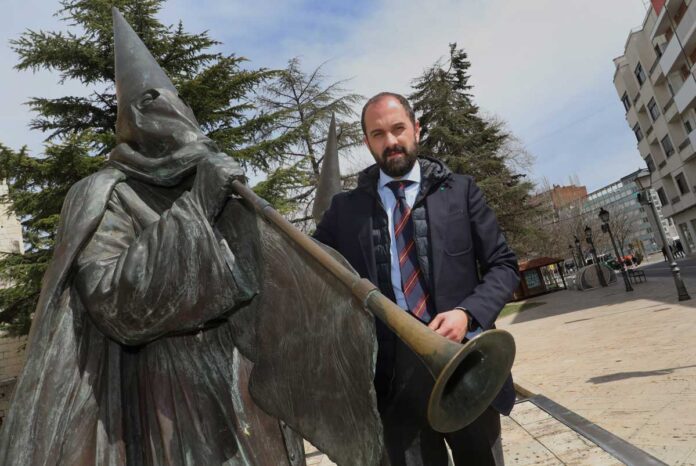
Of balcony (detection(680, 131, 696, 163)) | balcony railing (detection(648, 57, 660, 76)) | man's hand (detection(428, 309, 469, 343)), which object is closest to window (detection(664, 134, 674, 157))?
balcony (detection(680, 131, 696, 163))

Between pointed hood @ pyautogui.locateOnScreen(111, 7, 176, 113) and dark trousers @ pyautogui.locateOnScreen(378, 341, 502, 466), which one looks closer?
pointed hood @ pyautogui.locateOnScreen(111, 7, 176, 113)

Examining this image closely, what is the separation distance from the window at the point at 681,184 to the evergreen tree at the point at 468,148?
1923cm

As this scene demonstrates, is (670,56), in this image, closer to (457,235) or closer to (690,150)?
(690,150)

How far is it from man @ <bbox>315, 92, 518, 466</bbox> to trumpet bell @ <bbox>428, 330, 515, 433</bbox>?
387mm

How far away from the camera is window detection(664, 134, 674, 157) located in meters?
39.4

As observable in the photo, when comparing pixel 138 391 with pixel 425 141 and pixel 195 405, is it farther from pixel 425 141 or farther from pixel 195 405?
pixel 425 141

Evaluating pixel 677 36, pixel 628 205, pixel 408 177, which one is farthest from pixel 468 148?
pixel 628 205

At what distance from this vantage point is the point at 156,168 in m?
1.68

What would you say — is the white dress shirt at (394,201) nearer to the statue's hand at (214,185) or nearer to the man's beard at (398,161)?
the man's beard at (398,161)

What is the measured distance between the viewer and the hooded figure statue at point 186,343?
52.7 inches

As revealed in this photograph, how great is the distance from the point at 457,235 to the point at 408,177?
0.37 metres

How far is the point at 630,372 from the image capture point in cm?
634

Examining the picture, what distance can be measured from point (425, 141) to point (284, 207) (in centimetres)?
1581

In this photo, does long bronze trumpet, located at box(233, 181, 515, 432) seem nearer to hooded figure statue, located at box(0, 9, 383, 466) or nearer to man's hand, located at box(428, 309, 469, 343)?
hooded figure statue, located at box(0, 9, 383, 466)
